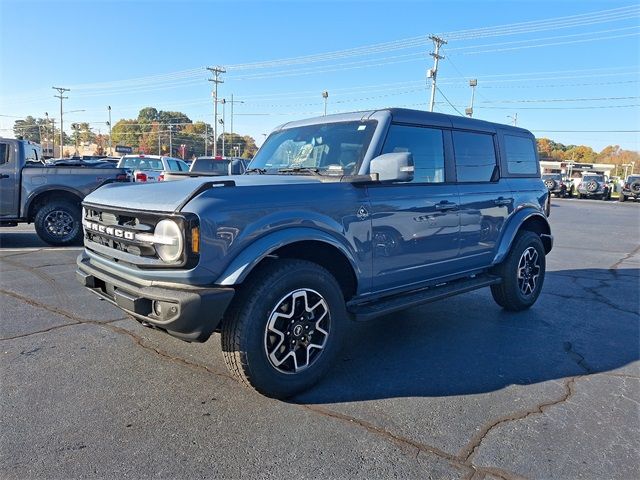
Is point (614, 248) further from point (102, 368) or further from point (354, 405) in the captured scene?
point (102, 368)

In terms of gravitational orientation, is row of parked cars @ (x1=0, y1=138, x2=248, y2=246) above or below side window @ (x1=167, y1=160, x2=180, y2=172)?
below

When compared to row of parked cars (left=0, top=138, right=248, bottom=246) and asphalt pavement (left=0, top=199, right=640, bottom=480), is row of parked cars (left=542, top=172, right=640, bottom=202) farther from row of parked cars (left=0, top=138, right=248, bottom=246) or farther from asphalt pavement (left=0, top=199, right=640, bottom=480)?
asphalt pavement (left=0, top=199, right=640, bottom=480)

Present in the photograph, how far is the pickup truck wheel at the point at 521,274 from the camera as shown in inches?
202

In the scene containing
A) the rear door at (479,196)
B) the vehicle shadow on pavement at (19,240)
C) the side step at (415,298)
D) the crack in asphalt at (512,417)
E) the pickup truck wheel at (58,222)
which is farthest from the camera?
the vehicle shadow on pavement at (19,240)

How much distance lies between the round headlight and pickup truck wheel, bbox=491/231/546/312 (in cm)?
376

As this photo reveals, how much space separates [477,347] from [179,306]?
2.80 meters

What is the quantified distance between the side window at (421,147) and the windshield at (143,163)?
1674cm

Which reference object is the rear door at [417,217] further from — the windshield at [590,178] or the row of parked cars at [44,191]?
the windshield at [590,178]

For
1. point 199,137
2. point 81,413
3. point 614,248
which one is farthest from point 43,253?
point 199,137

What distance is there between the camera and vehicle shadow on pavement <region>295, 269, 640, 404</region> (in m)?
3.40

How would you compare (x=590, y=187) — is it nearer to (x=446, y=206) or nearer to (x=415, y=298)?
(x=446, y=206)

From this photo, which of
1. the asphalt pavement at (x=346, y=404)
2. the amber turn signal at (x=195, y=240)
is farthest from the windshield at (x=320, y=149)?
the asphalt pavement at (x=346, y=404)

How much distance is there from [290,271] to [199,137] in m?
119

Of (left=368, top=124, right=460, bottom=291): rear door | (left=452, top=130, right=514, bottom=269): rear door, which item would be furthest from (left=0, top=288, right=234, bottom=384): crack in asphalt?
(left=452, top=130, right=514, bottom=269): rear door
